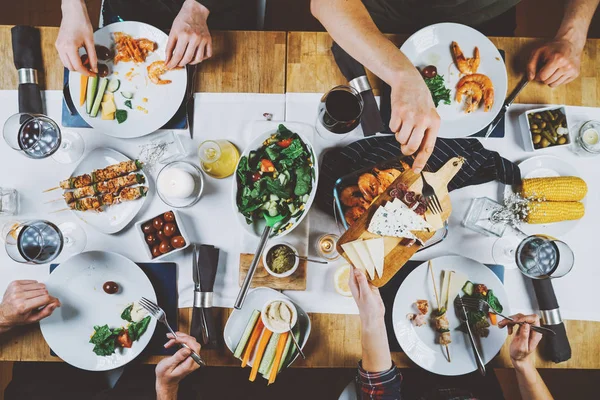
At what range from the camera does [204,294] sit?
1.53 meters

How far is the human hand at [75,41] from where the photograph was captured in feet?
4.92

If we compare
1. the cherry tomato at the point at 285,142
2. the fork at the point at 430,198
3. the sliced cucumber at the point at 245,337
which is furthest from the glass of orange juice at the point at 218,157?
the fork at the point at 430,198

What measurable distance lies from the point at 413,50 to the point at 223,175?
823 mm

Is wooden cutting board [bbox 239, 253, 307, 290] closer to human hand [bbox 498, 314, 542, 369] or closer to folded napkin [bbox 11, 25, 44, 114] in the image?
human hand [bbox 498, 314, 542, 369]

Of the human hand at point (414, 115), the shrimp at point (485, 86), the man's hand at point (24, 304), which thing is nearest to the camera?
the human hand at point (414, 115)

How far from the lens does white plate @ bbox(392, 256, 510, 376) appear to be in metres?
1.56

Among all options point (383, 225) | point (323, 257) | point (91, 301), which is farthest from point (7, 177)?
point (383, 225)

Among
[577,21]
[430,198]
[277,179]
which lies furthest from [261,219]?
[577,21]

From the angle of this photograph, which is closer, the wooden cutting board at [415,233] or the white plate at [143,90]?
the wooden cutting board at [415,233]

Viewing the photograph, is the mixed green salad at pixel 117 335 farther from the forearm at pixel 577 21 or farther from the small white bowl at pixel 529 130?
the forearm at pixel 577 21

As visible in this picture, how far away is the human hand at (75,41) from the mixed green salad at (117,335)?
2.89ft

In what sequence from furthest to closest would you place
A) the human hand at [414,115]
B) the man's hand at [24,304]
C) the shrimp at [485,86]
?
the shrimp at [485,86]
the man's hand at [24,304]
the human hand at [414,115]

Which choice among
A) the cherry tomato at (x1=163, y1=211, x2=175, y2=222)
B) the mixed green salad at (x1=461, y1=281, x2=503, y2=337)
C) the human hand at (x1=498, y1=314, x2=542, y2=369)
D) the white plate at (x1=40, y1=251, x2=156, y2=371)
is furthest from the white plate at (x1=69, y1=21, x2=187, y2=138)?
the human hand at (x1=498, y1=314, x2=542, y2=369)

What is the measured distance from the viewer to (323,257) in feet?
5.23
